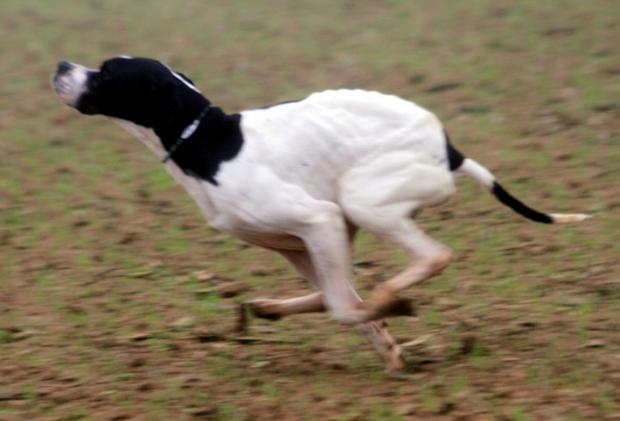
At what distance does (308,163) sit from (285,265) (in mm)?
2317

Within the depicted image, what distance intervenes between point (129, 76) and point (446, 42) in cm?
773

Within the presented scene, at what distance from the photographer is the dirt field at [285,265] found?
5547 millimetres

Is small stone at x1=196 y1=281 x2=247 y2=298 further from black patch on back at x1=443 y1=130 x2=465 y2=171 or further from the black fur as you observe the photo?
black patch on back at x1=443 y1=130 x2=465 y2=171

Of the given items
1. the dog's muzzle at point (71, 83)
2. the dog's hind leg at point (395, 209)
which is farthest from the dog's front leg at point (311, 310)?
the dog's muzzle at point (71, 83)

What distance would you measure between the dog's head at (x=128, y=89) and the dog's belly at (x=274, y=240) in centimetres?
69

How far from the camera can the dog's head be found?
5.56m

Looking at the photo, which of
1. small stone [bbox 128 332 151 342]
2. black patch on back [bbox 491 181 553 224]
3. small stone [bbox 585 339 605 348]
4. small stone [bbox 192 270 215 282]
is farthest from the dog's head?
small stone [bbox 585 339 605 348]

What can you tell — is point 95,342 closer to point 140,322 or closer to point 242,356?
point 140,322

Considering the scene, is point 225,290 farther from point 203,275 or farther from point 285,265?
Result: point 285,265

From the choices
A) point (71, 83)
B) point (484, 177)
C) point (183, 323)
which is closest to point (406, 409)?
point (484, 177)

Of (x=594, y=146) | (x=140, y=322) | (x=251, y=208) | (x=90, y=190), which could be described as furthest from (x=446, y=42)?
(x=251, y=208)

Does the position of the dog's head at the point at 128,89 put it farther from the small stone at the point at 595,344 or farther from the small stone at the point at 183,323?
the small stone at the point at 595,344

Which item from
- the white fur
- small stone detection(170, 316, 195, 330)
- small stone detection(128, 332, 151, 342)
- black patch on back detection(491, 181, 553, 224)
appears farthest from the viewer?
small stone detection(170, 316, 195, 330)

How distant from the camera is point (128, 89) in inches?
219
